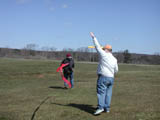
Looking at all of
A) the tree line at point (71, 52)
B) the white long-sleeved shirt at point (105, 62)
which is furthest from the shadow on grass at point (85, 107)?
the tree line at point (71, 52)

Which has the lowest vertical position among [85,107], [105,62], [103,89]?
[85,107]

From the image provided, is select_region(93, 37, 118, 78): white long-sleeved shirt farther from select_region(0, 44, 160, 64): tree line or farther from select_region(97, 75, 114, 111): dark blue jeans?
select_region(0, 44, 160, 64): tree line

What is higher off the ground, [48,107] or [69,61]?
[69,61]

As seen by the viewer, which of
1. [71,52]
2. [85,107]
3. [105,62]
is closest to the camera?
[105,62]

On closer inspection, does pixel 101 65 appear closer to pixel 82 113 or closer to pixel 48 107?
pixel 82 113

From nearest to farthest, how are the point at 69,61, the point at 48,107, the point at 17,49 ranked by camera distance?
the point at 48,107 → the point at 69,61 → the point at 17,49

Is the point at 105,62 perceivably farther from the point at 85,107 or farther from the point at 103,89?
the point at 85,107

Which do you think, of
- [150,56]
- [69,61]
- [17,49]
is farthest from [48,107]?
[17,49]

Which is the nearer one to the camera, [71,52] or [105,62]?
[105,62]

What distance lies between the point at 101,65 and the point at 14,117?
10.7 feet

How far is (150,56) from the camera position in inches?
5384

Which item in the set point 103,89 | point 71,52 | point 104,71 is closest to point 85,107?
point 103,89

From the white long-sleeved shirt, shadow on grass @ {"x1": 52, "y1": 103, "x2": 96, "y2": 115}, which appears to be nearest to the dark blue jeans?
the white long-sleeved shirt

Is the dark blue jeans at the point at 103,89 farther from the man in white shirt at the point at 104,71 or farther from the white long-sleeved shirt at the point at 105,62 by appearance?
the white long-sleeved shirt at the point at 105,62
